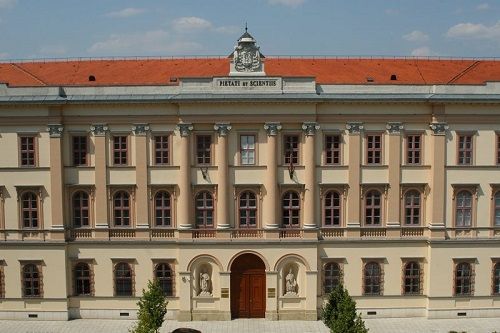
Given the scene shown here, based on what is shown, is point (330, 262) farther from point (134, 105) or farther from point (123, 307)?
point (134, 105)

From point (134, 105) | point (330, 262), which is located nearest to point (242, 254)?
point (330, 262)

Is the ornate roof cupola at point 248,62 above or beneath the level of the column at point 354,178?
above

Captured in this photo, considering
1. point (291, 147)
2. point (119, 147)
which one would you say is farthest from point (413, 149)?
point (119, 147)

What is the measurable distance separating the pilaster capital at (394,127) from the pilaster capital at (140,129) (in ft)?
44.1

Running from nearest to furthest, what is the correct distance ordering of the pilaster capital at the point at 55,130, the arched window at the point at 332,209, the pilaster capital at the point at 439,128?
1. the pilaster capital at the point at 55,130
2. the pilaster capital at the point at 439,128
3. the arched window at the point at 332,209

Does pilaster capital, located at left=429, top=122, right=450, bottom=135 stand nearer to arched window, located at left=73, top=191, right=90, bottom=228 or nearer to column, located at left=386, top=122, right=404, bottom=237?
column, located at left=386, top=122, right=404, bottom=237

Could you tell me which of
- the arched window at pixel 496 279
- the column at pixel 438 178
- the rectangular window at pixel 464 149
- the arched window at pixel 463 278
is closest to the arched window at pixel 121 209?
the column at pixel 438 178

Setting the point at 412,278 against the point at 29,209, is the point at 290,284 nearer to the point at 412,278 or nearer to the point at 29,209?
the point at 412,278

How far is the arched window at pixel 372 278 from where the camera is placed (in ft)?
108

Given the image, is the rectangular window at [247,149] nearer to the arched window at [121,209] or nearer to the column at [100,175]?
the arched window at [121,209]

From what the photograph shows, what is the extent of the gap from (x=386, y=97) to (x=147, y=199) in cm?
1449

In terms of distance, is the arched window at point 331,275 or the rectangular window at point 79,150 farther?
the arched window at point 331,275

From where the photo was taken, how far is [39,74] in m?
36.5

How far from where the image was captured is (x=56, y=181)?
32.1 meters
